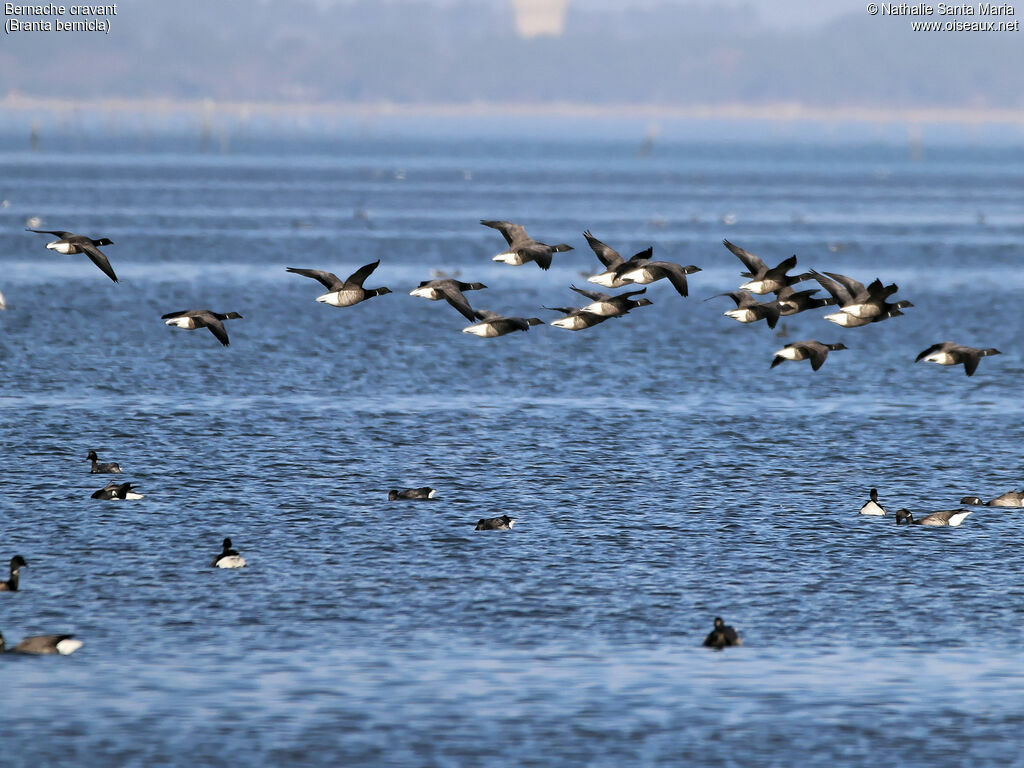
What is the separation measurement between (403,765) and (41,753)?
4097 millimetres

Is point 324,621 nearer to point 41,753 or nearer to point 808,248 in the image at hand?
point 41,753

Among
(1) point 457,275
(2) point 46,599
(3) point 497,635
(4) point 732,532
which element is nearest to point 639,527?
(4) point 732,532

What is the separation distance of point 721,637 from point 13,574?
10.5 metres

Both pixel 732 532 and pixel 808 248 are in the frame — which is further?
pixel 808 248

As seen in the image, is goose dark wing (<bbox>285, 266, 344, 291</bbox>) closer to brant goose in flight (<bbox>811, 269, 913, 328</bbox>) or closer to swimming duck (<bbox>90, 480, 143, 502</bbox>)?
swimming duck (<bbox>90, 480, 143, 502</bbox>)

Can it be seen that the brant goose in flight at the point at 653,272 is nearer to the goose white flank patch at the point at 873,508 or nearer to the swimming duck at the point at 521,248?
the swimming duck at the point at 521,248

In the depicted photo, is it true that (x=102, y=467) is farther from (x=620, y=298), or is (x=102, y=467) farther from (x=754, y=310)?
(x=754, y=310)

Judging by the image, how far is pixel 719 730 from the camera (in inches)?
841

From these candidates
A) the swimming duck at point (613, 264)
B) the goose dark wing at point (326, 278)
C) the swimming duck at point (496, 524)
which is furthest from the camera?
the swimming duck at point (496, 524)

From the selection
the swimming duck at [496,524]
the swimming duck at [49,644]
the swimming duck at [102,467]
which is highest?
the swimming duck at [102,467]

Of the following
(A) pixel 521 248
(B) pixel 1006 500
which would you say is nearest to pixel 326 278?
(A) pixel 521 248

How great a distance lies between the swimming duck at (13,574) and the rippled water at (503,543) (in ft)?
1.04

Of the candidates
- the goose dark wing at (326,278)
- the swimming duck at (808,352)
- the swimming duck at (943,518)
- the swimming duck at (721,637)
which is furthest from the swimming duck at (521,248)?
the swimming duck at (943,518)

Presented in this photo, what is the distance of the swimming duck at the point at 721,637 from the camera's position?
24.3m
